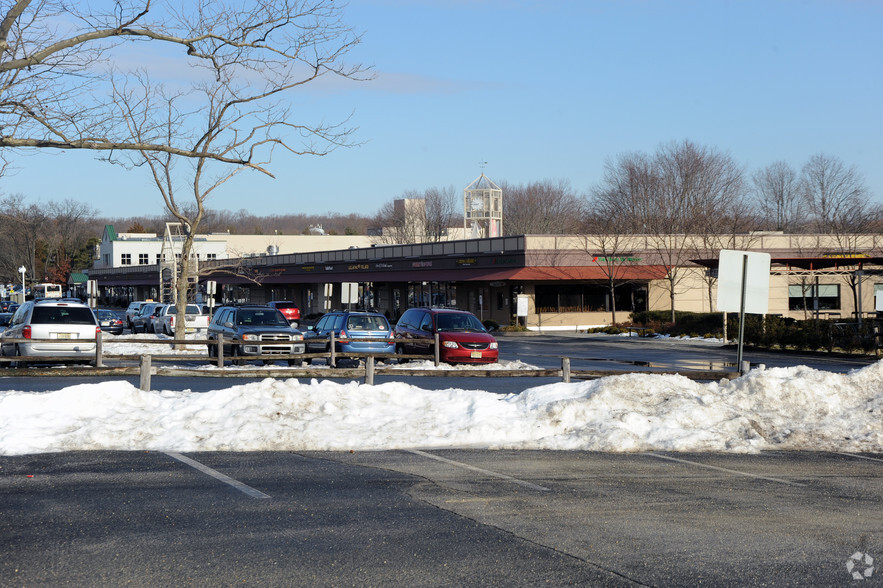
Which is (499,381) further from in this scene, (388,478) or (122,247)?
(122,247)

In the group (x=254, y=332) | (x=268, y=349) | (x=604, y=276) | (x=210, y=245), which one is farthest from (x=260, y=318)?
(x=210, y=245)

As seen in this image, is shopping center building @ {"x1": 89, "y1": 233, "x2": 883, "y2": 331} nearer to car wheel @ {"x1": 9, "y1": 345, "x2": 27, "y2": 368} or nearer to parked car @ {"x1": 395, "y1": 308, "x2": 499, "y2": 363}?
parked car @ {"x1": 395, "y1": 308, "x2": 499, "y2": 363}

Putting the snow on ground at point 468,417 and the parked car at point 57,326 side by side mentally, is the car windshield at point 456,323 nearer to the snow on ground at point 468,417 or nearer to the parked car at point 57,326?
the parked car at point 57,326

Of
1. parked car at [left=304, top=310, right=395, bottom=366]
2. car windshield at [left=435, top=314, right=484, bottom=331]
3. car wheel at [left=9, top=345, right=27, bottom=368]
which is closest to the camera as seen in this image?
car wheel at [left=9, top=345, right=27, bottom=368]

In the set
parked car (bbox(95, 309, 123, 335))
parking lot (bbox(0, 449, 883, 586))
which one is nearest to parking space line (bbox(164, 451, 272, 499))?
parking lot (bbox(0, 449, 883, 586))

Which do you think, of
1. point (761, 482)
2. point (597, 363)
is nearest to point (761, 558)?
point (761, 482)

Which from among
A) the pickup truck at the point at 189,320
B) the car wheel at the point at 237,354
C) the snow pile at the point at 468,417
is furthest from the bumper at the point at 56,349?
the pickup truck at the point at 189,320

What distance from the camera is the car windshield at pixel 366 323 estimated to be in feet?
89.5

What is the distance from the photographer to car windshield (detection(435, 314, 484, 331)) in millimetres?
26906

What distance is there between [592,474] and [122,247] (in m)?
119

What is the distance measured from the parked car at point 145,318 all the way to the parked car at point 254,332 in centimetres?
2701

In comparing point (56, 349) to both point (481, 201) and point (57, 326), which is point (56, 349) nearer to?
point (57, 326)

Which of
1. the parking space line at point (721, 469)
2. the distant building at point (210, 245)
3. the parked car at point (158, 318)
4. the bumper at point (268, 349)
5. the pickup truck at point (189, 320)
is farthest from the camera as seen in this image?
the distant building at point (210, 245)

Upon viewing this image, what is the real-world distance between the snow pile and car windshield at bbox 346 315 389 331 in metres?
12.6
